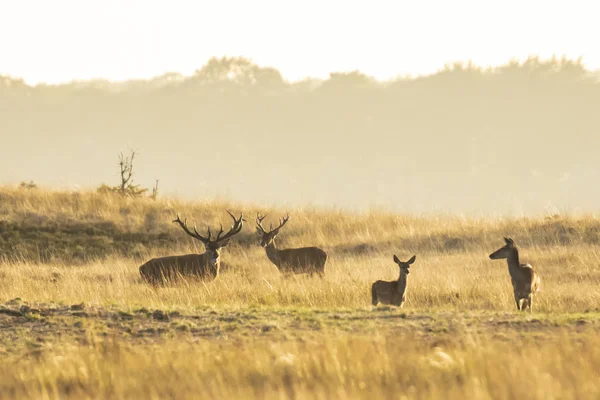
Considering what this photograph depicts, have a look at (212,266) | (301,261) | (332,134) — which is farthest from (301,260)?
(332,134)

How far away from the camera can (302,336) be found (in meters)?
8.59

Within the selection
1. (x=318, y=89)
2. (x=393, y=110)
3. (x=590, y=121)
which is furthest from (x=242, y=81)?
(x=590, y=121)

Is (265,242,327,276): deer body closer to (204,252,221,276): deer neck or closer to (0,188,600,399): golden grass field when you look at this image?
(0,188,600,399): golden grass field

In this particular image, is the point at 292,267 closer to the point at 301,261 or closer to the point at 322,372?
the point at 301,261

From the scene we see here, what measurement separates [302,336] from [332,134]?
141406 millimetres

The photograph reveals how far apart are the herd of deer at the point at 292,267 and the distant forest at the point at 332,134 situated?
83.3 meters

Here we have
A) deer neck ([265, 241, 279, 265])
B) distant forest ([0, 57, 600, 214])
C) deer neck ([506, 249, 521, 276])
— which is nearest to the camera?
deer neck ([506, 249, 521, 276])

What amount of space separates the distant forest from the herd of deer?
273ft

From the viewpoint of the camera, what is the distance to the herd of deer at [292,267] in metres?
12.8

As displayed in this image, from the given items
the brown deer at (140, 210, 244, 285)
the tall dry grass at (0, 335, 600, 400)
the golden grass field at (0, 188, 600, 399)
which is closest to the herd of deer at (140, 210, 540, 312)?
the brown deer at (140, 210, 244, 285)

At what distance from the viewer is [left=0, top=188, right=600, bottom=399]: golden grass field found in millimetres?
6715

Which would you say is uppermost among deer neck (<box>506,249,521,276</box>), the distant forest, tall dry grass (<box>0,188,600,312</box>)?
the distant forest

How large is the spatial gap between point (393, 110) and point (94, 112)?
52.0 meters

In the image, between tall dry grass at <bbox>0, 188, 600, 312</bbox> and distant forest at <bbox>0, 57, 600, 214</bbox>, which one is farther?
distant forest at <bbox>0, 57, 600, 214</bbox>
